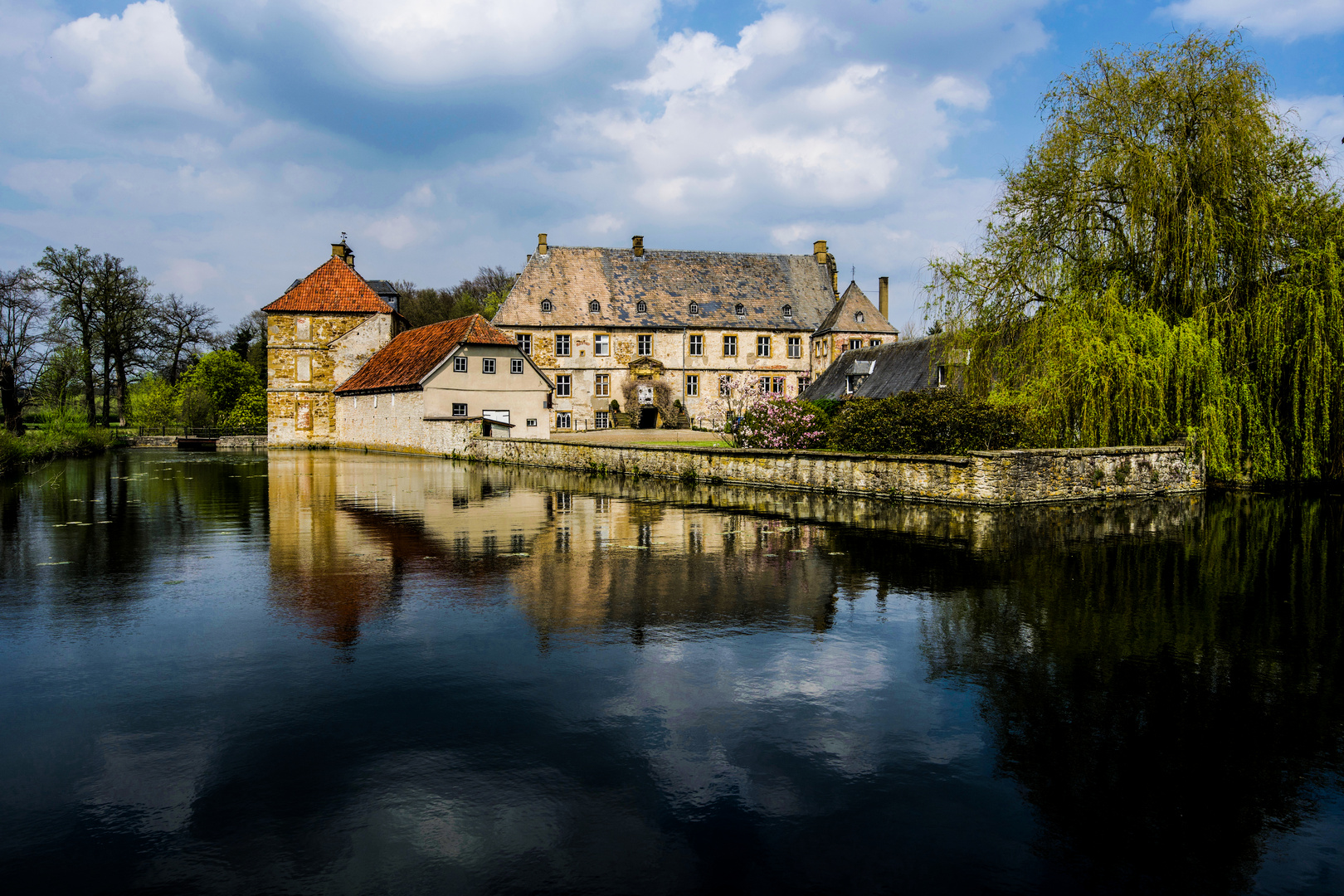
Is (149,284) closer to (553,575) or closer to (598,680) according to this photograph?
(553,575)

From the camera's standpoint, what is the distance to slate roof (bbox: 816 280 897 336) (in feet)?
186

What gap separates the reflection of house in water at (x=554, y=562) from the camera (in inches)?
339

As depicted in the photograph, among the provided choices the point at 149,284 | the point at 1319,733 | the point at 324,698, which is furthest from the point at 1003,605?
the point at 149,284

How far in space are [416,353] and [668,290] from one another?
18434 millimetres

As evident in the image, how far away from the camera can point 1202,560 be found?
11711 millimetres

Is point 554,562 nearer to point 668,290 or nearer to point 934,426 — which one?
point 934,426

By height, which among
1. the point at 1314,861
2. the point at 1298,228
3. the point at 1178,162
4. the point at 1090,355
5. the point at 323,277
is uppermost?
the point at 323,277

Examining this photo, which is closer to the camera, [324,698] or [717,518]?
[324,698]

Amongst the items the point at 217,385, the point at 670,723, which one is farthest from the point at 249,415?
the point at 670,723

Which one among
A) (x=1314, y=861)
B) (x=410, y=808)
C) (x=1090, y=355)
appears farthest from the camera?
(x=1090, y=355)

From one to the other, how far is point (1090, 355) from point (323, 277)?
50.3m

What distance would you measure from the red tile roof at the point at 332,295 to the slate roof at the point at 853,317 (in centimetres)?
2921

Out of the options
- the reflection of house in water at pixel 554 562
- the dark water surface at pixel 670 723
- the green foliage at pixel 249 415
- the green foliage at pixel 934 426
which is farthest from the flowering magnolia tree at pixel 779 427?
the green foliage at pixel 249 415

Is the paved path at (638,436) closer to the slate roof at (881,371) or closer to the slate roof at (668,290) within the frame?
the slate roof at (881,371)
